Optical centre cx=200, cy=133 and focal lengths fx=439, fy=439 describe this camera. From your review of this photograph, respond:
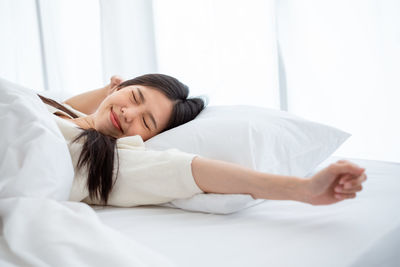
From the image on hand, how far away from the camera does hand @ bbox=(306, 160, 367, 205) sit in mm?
782

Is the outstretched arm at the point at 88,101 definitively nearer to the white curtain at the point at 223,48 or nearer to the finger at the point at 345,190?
the white curtain at the point at 223,48

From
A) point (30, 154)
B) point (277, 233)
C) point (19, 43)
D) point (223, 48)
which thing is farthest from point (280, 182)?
point (19, 43)

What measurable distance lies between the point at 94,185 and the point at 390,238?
65 centimetres

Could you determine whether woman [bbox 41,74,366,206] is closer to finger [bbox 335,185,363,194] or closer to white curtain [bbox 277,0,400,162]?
finger [bbox 335,185,363,194]

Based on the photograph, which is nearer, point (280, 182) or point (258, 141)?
point (280, 182)

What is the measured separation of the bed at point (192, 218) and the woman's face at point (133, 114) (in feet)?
0.41

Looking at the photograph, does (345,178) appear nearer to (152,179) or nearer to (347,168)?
(347,168)

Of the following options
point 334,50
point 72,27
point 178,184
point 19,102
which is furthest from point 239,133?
point 72,27

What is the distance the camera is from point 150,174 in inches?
40.8

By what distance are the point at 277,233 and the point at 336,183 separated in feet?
0.52

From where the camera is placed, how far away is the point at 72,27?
Result: 117 inches

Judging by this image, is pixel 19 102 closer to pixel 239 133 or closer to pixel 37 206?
pixel 37 206

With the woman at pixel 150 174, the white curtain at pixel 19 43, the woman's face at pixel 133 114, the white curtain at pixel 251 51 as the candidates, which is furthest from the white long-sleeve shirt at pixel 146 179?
the white curtain at pixel 19 43

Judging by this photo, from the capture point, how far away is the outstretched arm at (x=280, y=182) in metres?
0.80
